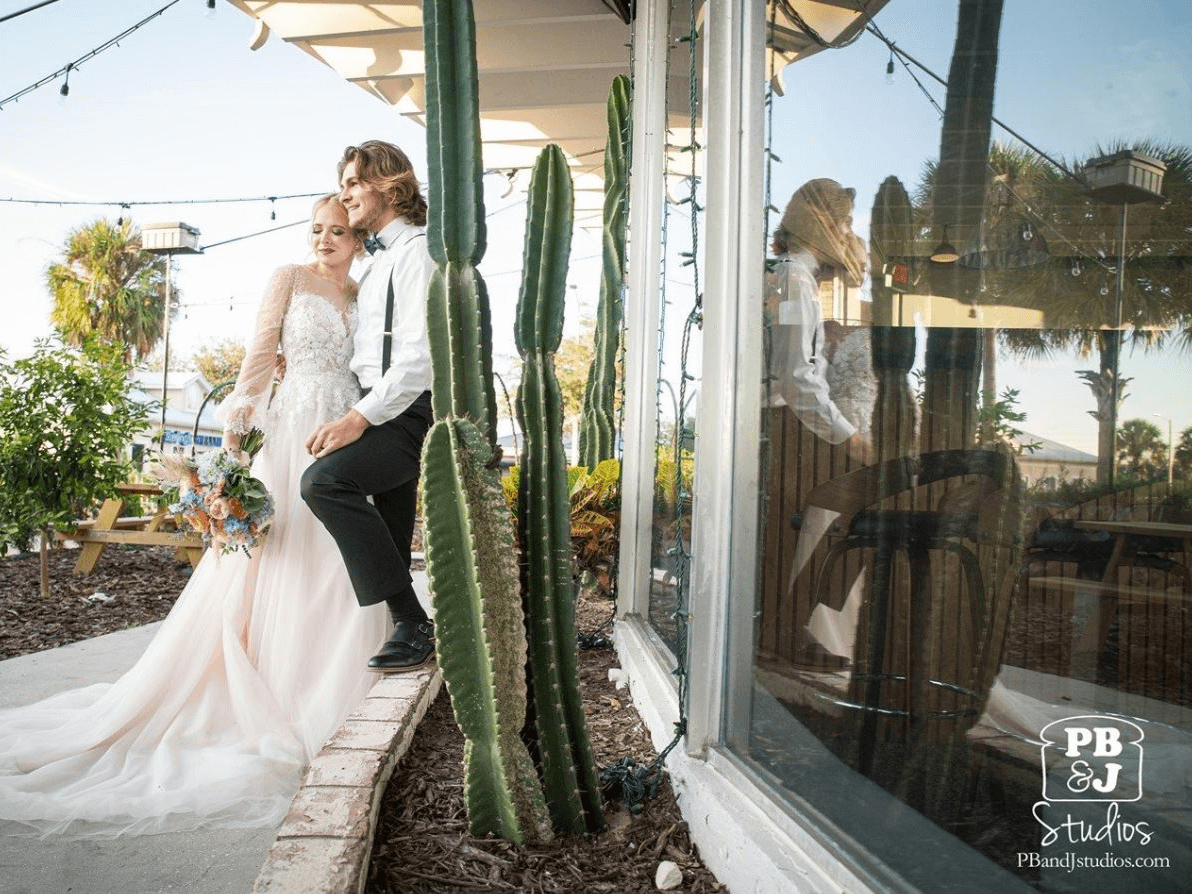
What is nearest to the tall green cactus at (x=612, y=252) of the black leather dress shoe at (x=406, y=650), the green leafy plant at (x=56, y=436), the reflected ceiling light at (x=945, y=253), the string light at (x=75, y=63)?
the black leather dress shoe at (x=406, y=650)

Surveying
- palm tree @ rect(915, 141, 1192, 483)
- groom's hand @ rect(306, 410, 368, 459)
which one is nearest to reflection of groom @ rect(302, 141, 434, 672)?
groom's hand @ rect(306, 410, 368, 459)

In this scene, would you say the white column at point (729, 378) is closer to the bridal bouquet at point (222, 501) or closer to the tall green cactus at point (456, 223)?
the tall green cactus at point (456, 223)

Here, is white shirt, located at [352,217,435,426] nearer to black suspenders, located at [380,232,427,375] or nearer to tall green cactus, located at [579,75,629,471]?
black suspenders, located at [380,232,427,375]

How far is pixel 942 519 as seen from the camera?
1.28 metres

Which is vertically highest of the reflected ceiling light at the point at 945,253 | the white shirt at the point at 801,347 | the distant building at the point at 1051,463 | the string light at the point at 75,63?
the string light at the point at 75,63

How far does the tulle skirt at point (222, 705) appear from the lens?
251cm

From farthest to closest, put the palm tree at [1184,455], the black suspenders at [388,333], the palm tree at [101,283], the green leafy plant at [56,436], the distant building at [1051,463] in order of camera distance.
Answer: the palm tree at [101,283] → the green leafy plant at [56,436] → the black suspenders at [388,333] → the distant building at [1051,463] → the palm tree at [1184,455]

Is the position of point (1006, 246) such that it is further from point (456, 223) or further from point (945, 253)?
point (456, 223)

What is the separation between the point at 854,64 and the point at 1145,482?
1.02 m

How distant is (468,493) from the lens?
6.31 feet

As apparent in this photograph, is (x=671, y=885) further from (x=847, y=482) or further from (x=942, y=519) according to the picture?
(x=942, y=519)

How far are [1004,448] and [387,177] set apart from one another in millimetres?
2812

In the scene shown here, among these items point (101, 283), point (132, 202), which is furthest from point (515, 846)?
point (101, 283)

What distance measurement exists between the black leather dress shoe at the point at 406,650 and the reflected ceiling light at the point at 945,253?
244cm
